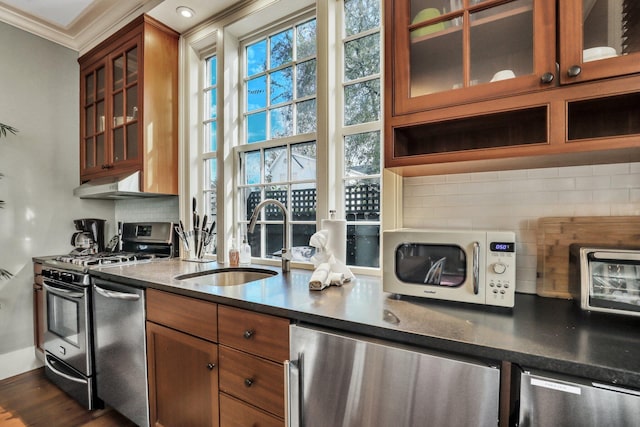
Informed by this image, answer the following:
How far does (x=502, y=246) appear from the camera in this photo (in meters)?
1.01

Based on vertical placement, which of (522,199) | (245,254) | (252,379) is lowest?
(252,379)

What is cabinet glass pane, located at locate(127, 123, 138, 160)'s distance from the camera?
2326mm

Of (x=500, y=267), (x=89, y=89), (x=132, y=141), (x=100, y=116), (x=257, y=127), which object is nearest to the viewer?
(x=500, y=267)

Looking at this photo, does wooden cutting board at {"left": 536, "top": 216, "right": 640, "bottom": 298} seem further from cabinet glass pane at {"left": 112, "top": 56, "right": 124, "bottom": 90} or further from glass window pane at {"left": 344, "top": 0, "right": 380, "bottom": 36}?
cabinet glass pane at {"left": 112, "top": 56, "right": 124, "bottom": 90}

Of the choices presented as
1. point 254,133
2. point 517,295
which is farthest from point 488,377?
point 254,133

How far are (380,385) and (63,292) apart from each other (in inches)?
89.7

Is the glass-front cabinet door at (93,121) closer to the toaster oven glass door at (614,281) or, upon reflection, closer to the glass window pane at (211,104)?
the glass window pane at (211,104)

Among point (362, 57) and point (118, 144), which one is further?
point (118, 144)

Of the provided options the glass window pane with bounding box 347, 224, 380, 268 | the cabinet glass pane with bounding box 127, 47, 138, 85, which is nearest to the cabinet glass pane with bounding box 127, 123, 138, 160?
the cabinet glass pane with bounding box 127, 47, 138, 85

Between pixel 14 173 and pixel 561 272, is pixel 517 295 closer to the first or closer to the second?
pixel 561 272

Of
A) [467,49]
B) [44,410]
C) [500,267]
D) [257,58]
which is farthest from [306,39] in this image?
[44,410]

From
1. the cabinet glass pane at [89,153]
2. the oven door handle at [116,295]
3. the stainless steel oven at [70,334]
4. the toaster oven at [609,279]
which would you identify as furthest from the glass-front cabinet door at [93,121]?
the toaster oven at [609,279]

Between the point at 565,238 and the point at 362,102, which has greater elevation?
the point at 362,102

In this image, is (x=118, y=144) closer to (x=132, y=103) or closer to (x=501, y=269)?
(x=132, y=103)
